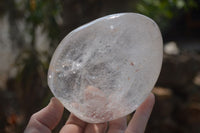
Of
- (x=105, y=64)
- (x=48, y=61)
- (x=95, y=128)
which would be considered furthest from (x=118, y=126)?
(x=48, y=61)

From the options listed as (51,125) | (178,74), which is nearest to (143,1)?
(178,74)

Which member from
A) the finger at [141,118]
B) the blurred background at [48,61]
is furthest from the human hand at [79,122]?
the blurred background at [48,61]

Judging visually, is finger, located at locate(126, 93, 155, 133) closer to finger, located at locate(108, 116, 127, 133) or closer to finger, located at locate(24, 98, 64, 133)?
finger, located at locate(108, 116, 127, 133)

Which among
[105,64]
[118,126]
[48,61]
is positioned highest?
[105,64]

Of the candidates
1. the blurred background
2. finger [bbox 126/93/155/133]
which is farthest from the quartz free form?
the blurred background

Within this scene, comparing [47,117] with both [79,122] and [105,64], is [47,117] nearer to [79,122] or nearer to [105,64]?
[79,122]

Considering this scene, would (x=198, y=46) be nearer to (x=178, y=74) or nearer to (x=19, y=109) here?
(x=178, y=74)

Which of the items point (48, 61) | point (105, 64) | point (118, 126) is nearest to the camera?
point (105, 64)
